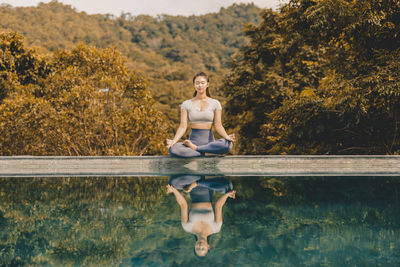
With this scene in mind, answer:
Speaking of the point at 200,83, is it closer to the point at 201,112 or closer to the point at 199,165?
the point at 201,112

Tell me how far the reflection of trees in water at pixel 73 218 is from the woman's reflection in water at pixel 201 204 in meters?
0.25

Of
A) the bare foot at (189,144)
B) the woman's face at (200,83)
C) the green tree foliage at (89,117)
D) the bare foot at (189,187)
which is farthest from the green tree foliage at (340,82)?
the bare foot at (189,187)

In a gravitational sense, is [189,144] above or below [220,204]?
above

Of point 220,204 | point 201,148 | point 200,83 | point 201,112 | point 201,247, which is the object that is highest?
point 200,83

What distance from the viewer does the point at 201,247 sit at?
202 centimetres

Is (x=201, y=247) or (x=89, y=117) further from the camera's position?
(x=89, y=117)

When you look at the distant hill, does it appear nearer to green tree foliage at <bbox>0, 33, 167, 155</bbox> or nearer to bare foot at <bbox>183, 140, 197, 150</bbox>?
green tree foliage at <bbox>0, 33, 167, 155</bbox>

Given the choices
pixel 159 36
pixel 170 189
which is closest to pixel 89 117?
pixel 170 189

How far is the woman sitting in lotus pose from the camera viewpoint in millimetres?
5699

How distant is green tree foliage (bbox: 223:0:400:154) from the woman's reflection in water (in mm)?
6803

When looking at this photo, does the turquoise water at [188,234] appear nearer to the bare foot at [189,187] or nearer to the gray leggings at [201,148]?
the bare foot at [189,187]

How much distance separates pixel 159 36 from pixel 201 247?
94.6 meters

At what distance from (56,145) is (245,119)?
10878 mm

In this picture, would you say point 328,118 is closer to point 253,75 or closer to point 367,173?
point 367,173
